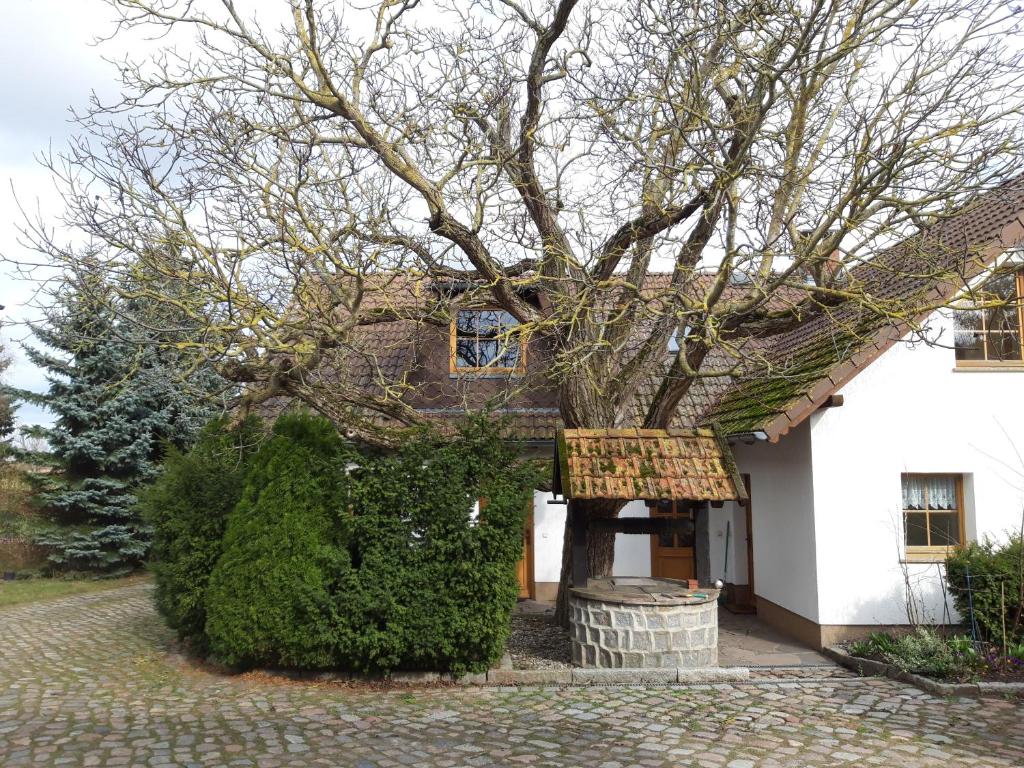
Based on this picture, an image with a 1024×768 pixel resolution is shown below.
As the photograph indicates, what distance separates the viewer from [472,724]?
261 inches

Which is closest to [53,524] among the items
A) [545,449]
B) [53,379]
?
[53,379]

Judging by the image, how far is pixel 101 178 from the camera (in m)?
7.75

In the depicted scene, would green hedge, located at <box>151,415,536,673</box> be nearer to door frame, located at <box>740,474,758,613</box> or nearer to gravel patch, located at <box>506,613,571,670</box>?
gravel patch, located at <box>506,613,571,670</box>

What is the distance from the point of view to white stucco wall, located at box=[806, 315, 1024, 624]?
934cm

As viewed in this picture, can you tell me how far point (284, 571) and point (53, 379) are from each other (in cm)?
1206

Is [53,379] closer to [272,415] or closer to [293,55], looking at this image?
[272,415]

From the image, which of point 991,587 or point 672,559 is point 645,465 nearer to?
point 991,587

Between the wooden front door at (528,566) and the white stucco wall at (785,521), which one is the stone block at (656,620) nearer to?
the white stucco wall at (785,521)

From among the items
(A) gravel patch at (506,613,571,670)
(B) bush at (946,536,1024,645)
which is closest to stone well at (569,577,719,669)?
(A) gravel patch at (506,613,571,670)

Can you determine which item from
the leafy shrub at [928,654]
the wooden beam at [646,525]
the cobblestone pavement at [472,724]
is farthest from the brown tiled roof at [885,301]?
the cobblestone pavement at [472,724]

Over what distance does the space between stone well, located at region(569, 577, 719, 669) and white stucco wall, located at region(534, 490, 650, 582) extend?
434 centimetres

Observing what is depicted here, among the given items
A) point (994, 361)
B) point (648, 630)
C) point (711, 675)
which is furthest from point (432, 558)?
point (994, 361)

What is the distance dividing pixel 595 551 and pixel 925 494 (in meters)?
4.45

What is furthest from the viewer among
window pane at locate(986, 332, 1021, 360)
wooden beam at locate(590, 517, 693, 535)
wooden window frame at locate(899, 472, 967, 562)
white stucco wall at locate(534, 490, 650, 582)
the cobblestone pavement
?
white stucco wall at locate(534, 490, 650, 582)
